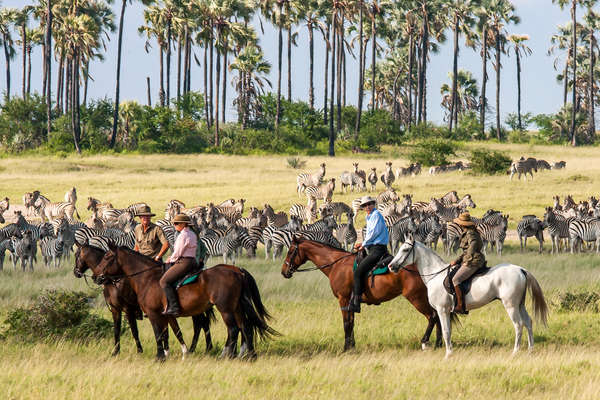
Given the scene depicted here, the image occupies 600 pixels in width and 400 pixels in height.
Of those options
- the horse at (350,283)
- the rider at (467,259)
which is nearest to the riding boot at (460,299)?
the rider at (467,259)

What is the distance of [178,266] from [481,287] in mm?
4373

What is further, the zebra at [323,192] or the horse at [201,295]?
the zebra at [323,192]

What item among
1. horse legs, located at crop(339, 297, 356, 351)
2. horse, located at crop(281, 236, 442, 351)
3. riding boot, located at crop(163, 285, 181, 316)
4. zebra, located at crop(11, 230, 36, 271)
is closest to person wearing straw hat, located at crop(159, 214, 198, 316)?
riding boot, located at crop(163, 285, 181, 316)

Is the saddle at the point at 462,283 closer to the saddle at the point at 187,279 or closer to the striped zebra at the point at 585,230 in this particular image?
the saddle at the point at 187,279

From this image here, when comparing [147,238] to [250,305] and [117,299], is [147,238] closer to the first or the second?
[117,299]

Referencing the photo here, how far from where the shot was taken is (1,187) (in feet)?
155

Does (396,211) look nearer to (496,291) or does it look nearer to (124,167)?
(496,291)

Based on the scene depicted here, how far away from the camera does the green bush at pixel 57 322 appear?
45.5 ft

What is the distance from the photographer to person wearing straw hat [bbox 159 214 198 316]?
11914 mm

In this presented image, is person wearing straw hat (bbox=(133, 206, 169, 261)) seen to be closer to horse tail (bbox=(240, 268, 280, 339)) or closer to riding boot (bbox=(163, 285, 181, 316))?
riding boot (bbox=(163, 285, 181, 316))

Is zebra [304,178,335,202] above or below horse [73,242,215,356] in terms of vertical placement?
above

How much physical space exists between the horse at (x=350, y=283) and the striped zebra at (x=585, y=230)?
14.6 m

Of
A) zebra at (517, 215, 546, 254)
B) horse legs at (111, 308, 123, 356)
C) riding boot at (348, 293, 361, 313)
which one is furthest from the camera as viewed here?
zebra at (517, 215, 546, 254)

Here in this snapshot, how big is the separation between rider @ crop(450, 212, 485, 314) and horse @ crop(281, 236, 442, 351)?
84cm
